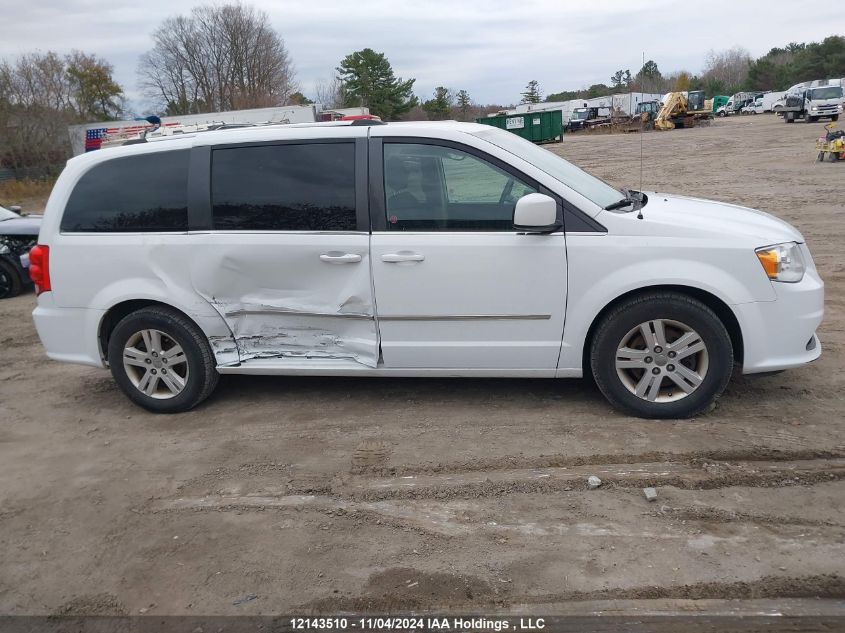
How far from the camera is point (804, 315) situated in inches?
165

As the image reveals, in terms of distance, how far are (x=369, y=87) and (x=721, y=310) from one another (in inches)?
2749

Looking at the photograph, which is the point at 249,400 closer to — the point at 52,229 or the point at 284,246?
the point at 284,246

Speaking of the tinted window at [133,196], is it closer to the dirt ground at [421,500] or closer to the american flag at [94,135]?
the dirt ground at [421,500]

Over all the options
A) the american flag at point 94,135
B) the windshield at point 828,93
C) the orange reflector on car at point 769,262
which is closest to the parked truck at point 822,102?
the windshield at point 828,93

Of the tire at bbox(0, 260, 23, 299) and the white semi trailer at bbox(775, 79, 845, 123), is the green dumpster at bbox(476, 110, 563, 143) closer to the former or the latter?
the white semi trailer at bbox(775, 79, 845, 123)

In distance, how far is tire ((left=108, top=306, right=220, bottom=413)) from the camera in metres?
4.88

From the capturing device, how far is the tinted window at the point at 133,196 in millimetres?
4828

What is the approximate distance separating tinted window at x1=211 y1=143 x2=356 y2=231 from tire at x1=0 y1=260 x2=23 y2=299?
22.5 feet

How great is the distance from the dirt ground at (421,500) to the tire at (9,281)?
205 inches

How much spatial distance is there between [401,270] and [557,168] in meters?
1.32

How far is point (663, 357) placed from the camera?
169 inches

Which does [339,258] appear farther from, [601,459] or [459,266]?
[601,459]

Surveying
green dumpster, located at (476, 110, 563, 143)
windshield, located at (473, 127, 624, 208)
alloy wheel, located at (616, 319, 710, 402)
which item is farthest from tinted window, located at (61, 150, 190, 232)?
green dumpster, located at (476, 110, 563, 143)

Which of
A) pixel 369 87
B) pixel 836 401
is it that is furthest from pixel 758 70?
pixel 836 401
